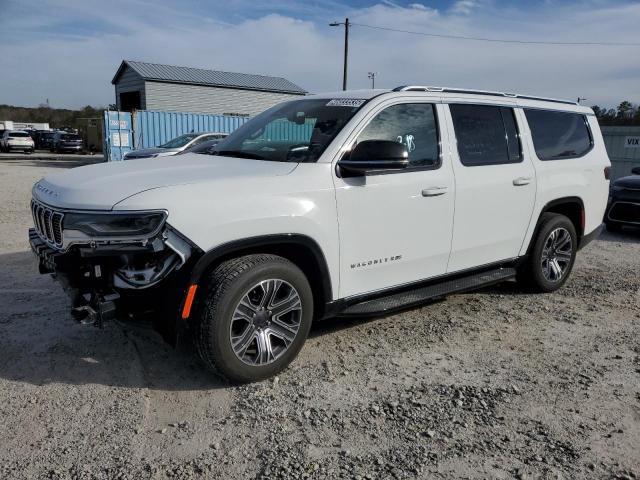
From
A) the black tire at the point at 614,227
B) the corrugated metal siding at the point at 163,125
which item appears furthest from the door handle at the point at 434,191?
the corrugated metal siding at the point at 163,125

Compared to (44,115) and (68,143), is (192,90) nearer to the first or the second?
(68,143)

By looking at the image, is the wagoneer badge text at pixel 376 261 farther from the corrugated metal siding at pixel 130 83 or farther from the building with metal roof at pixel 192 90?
the corrugated metal siding at pixel 130 83

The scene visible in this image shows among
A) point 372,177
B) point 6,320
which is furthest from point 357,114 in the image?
point 6,320

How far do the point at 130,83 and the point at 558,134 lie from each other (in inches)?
1152

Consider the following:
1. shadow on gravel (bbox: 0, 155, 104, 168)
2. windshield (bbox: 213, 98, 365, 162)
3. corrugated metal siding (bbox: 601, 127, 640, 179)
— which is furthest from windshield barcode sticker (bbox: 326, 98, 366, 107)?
shadow on gravel (bbox: 0, 155, 104, 168)

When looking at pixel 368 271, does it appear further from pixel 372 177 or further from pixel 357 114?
pixel 357 114

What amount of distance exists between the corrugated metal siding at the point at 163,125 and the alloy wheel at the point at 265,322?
20.6 m

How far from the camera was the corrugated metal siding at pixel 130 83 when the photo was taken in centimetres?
2923

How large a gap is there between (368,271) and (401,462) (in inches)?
56.4

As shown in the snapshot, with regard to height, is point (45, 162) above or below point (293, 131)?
below

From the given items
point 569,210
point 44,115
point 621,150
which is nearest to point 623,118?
point 621,150

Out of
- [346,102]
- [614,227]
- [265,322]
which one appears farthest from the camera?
[614,227]

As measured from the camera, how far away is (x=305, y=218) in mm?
3414

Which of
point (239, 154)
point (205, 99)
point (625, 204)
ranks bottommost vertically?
point (625, 204)
